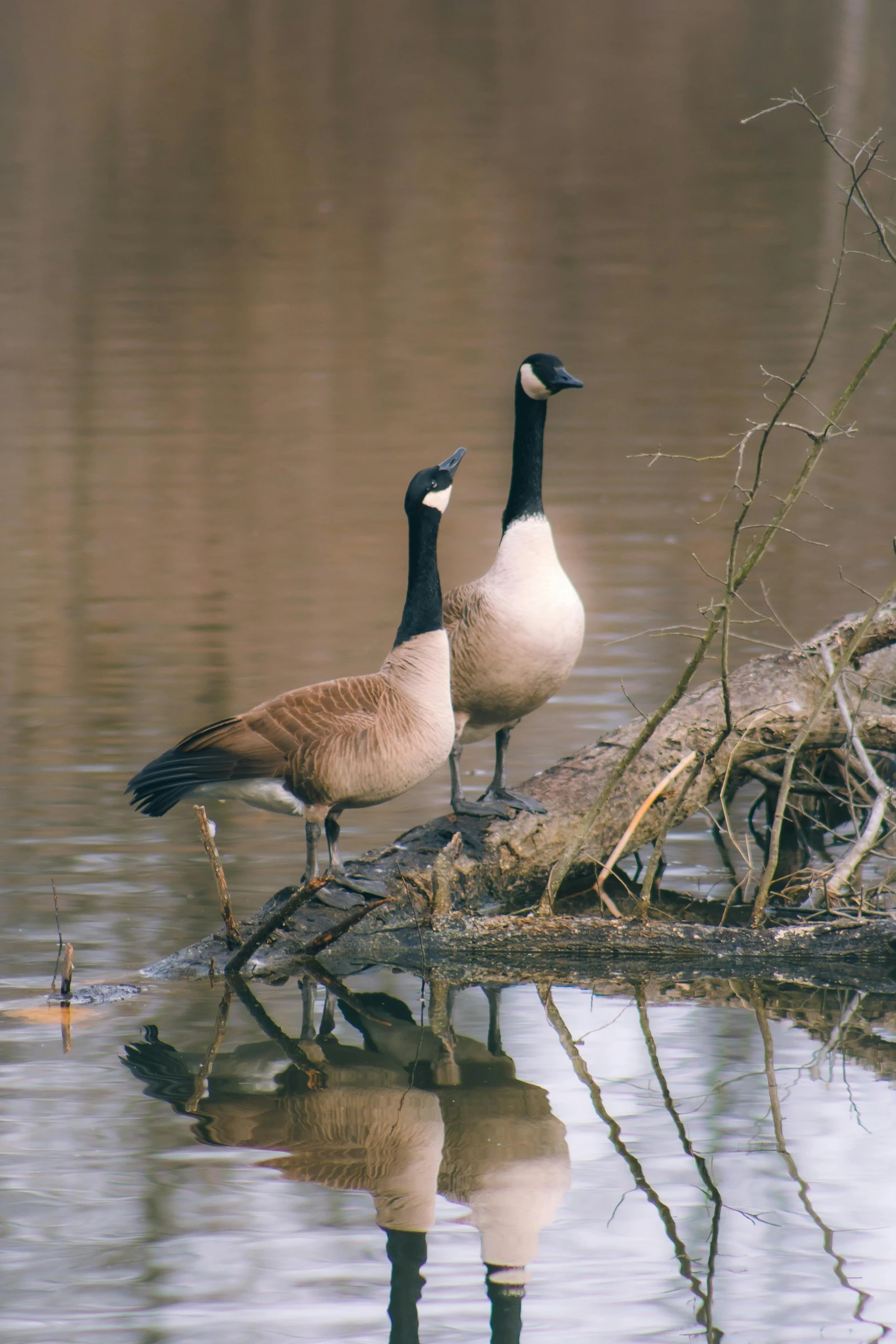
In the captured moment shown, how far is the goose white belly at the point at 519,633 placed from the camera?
691 centimetres

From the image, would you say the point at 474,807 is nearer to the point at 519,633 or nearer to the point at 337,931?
the point at 519,633

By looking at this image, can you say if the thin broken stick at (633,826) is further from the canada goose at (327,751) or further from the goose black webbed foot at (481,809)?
the canada goose at (327,751)

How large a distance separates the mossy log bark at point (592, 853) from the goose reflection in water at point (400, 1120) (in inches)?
14.5

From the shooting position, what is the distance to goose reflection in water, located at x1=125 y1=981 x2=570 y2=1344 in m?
4.39

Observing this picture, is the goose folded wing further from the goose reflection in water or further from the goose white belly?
the goose reflection in water

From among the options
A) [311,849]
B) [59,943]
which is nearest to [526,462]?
[311,849]

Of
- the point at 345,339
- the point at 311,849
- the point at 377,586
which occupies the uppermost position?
the point at 345,339

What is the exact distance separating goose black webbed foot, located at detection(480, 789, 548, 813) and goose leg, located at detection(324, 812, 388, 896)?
0.75 meters

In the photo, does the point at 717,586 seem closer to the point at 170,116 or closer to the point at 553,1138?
the point at 553,1138

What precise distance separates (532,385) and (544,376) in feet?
0.28

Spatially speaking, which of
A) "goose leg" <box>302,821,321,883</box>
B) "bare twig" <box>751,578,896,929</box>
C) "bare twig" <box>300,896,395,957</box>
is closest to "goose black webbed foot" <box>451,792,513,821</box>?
"goose leg" <box>302,821,321,883</box>

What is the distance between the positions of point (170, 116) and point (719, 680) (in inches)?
1424

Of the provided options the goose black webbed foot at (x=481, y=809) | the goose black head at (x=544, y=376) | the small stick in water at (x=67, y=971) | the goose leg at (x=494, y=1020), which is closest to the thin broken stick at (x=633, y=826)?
the goose black webbed foot at (x=481, y=809)

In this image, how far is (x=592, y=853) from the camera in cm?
714
